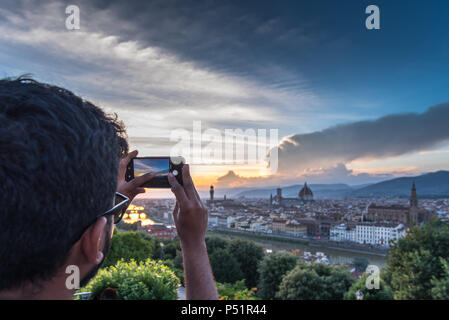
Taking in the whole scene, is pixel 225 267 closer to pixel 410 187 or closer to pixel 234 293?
pixel 234 293

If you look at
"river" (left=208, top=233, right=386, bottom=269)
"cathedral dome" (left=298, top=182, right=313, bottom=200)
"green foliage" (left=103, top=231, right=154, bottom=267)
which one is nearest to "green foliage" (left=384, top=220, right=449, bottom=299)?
"green foliage" (left=103, top=231, right=154, bottom=267)

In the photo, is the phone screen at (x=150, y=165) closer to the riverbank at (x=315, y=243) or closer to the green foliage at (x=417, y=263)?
the green foliage at (x=417, y=263)

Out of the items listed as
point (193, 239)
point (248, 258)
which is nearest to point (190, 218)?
point (193, 239)

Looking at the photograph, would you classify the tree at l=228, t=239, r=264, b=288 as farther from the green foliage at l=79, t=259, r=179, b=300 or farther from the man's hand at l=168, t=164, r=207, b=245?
the man's hand at l=168, t=164, r=207, b=245

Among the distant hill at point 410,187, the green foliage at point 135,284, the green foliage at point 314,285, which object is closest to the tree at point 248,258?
the green foliage at point 314,285
